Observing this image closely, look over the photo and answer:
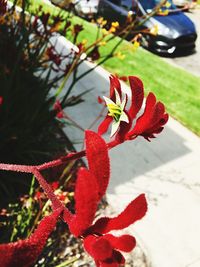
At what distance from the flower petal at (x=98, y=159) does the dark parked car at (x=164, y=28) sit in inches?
283

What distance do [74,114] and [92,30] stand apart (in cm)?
428

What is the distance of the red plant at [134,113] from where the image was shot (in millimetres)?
578

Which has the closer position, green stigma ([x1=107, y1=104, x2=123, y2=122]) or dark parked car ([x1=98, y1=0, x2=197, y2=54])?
green stigma ([x1=107, y1=104, x2=123, y2=122])

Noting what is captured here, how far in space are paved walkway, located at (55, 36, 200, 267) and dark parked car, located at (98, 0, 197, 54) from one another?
3.46 meters

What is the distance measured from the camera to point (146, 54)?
7.11 meters

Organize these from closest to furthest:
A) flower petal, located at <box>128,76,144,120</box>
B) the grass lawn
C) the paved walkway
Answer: flower petal, located at <box>128,76,144,120</box> < the paved walkway < the grass lawn

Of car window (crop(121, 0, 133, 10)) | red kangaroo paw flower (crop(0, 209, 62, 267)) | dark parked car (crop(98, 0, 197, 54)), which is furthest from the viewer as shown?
car window (crop(121, 0, 133, 10))

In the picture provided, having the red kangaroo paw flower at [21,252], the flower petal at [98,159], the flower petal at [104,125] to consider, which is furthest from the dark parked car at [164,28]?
the red kangaroo paw flower at [21,252]

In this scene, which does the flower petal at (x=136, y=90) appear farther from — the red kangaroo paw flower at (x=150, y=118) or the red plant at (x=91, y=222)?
the red plant at (x=91, y=222)

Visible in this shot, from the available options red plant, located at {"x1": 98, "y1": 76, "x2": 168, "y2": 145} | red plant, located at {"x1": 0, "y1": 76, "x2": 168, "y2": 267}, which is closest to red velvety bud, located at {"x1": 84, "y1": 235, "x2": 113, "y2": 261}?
red plant, located at {"x1": 0, "y1": 76, "x2": 168, "y2": 267}

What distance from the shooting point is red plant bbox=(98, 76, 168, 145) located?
1.90 feet

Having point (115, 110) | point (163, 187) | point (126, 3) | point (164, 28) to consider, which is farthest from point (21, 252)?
point (126, 3)

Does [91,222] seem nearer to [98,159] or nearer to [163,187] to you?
[98,159]

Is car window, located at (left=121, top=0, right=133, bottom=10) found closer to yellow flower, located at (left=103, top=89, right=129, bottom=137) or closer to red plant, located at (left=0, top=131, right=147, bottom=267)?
yellow flower, located at (left=103, top=89, right=129, bottom=137)
